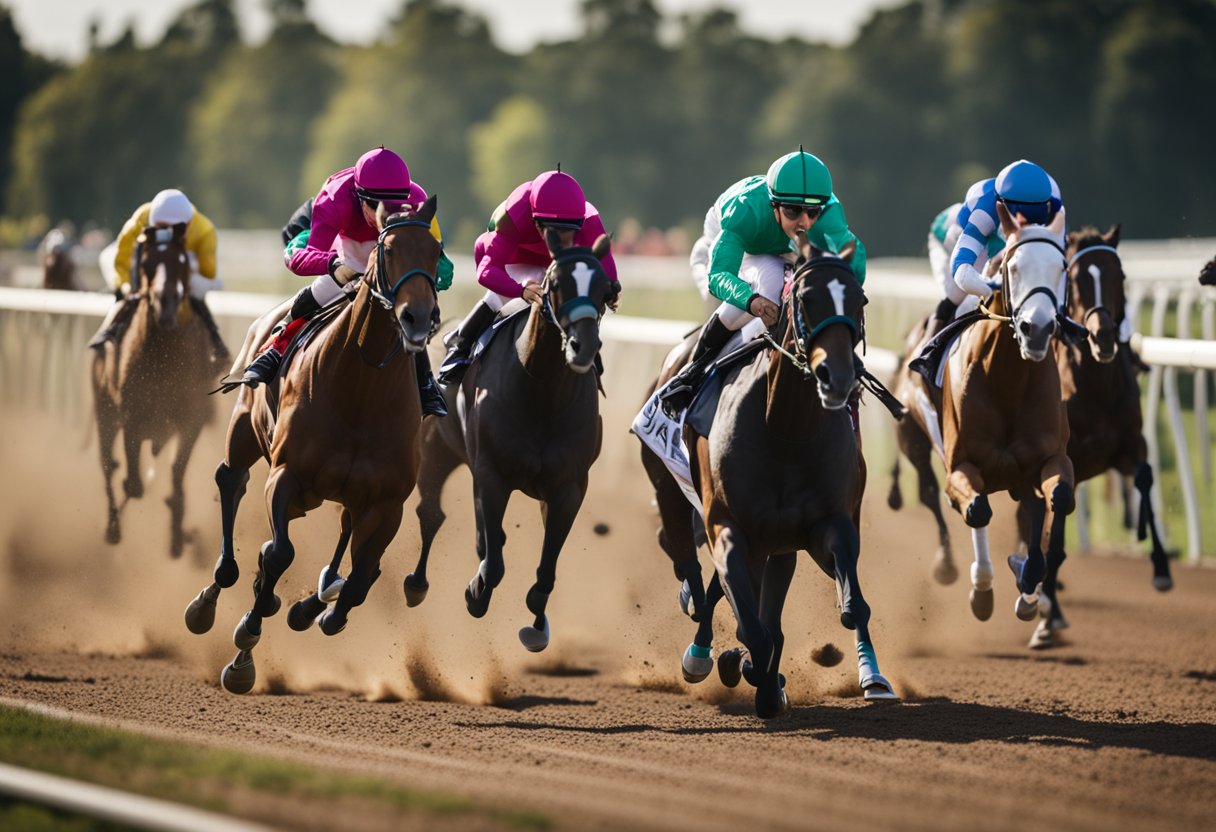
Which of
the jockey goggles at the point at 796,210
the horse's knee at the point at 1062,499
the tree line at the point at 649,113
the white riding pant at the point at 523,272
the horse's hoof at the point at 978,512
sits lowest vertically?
the horse's hoof at the point at 978,512

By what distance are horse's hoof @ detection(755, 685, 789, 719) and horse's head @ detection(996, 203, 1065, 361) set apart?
1.67m

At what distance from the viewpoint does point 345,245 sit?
315 inches

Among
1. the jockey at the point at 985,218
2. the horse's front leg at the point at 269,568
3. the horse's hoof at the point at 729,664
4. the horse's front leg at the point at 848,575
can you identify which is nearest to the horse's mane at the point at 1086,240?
the jockey at the point at 985,218

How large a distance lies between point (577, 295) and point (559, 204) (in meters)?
1.07

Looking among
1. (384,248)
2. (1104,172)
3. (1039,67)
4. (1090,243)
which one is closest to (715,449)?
(384,248)

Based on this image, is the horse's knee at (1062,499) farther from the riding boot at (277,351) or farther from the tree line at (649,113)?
the tree line at (649,113)

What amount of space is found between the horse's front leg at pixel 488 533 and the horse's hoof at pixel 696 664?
34.2 inches

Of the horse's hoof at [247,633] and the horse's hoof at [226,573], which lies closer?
the horse's hoof at [247,633]

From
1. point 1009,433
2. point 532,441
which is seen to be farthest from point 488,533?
point 1009,433

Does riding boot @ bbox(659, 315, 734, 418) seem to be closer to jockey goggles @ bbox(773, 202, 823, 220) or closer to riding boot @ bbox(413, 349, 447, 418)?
jockey goggles @ bbox(773, 202, 823, 220)

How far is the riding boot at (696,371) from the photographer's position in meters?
7.48

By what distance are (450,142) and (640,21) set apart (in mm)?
15942

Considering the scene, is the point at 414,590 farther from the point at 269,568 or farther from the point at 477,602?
the point at 269,568

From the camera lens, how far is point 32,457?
1398 centimetres
